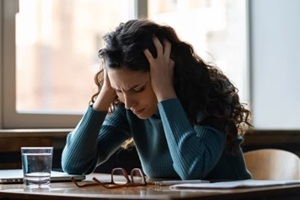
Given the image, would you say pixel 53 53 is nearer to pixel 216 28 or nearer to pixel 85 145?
pixel 85 145

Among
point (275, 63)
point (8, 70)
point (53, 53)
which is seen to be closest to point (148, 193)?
point (8, 70)

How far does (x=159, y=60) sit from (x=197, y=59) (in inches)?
6.5

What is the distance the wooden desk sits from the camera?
1.24 m

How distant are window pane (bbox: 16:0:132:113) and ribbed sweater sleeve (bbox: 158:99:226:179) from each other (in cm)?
87

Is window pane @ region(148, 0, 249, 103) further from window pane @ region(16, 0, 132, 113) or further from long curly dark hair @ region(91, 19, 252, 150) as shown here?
long curly dark hair @ region(91, 19, 252, 150)

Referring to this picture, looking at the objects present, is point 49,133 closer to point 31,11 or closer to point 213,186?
point 31,11

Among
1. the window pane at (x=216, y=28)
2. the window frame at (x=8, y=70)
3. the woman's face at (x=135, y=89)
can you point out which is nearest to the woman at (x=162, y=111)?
the woman's face at (x=135, y=89)

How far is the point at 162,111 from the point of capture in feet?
→ 5.64

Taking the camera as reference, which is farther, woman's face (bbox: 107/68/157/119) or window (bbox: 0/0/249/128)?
window (bbox: 0/0/249/128)

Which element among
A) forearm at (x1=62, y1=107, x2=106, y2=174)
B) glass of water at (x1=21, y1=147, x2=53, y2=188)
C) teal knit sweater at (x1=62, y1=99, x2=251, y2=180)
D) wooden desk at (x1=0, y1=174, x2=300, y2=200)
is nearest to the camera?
wooden desk at (x1=0, y1=174, x2=300, y2=200)

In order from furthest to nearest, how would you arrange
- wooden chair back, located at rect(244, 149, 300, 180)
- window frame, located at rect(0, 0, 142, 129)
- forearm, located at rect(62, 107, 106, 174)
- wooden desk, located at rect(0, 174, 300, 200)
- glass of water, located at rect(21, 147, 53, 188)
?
window frame, located at rect(0, 0, 142, 129) < wooden chair back, located at rect(244, 149, 300, 180) < forearm, located at rect(62, 107, 106, 174) < glass of water, located at rect(21, 147, 53, 188) < wooden desk, located at rect(0, 174, 300, 200)

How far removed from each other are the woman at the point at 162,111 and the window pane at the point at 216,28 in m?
1.05

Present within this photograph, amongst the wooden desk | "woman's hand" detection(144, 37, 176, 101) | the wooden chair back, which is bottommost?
the wooden chair back

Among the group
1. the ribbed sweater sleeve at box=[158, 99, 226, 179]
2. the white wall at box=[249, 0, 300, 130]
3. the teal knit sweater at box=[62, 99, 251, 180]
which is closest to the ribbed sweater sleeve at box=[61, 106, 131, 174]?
the teal knit sweater at box=[62, 99, 251, 180]
